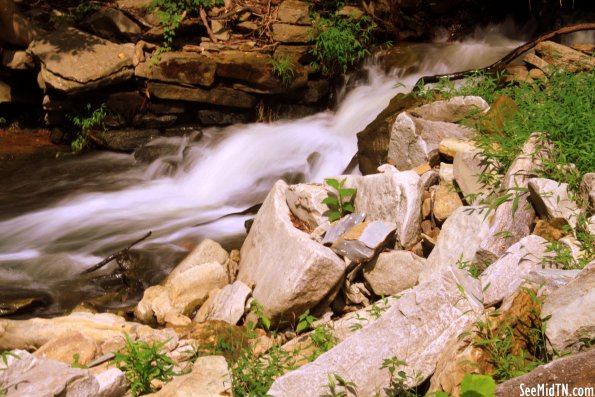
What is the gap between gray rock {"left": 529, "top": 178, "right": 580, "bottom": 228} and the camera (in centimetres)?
373

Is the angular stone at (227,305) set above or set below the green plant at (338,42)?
below

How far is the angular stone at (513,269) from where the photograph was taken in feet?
10.6

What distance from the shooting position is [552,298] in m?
2.90

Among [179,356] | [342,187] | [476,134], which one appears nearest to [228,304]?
[179,356]

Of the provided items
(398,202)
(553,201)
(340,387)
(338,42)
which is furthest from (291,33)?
(340,387)

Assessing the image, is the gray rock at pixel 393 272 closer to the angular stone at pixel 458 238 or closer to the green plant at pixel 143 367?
the angular stone at pixel 458 238

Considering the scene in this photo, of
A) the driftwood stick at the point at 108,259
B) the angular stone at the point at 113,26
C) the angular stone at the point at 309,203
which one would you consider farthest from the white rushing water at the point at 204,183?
the angular stone at the point at 113,26

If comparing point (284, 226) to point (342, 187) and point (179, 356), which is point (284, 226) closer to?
point (342, 187)

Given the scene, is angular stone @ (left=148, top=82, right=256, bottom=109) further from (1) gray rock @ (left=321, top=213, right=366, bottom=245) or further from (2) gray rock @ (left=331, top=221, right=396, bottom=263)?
(2) gray rock @ (left=331, top=221, right=396, bottom=263)

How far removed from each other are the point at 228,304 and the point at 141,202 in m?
2.98

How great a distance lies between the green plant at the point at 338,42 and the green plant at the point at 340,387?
20.1ft

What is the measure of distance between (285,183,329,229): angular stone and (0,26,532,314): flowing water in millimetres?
990

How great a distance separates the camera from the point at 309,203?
16.1ft

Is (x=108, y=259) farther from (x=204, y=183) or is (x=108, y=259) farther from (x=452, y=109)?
(x=452, y=109)
